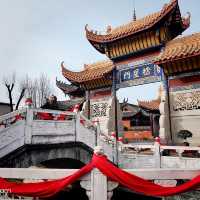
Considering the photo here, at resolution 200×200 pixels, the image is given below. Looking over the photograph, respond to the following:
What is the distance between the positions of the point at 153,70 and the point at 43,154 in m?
8.10

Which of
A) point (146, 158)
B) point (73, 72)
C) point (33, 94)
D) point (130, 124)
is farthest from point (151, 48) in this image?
point (33, 94)

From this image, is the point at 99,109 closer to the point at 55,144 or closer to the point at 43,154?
the point at 55,144

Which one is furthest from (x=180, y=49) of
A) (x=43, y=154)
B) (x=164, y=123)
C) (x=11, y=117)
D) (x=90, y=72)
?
(x=11, y=117)

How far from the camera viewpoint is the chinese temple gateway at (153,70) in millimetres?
12070

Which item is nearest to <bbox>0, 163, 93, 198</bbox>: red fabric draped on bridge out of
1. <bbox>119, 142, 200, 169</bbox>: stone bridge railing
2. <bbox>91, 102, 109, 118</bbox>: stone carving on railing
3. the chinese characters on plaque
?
<bbox>119, 142, 200, 169</bbox>: stone bridge railing

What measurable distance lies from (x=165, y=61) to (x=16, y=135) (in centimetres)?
785

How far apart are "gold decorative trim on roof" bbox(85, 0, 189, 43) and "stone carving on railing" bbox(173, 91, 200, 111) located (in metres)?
4.00

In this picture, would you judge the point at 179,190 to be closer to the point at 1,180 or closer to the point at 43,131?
the point at 1,180

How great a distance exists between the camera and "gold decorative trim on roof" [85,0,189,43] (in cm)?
1284

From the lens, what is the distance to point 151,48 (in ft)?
45.8

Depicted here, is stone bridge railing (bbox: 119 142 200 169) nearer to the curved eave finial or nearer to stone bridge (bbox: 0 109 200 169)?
stone bridge (bbox: 0 109 200 169)

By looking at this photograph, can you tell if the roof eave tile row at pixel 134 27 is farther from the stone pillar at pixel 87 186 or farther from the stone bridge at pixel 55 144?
the stone pillar at pixel 87 186

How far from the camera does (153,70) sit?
13.9m

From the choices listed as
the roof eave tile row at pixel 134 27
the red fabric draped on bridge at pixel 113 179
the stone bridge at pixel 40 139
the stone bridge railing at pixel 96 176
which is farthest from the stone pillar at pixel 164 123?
the red fabric draped on bridge at pixel 113 179
